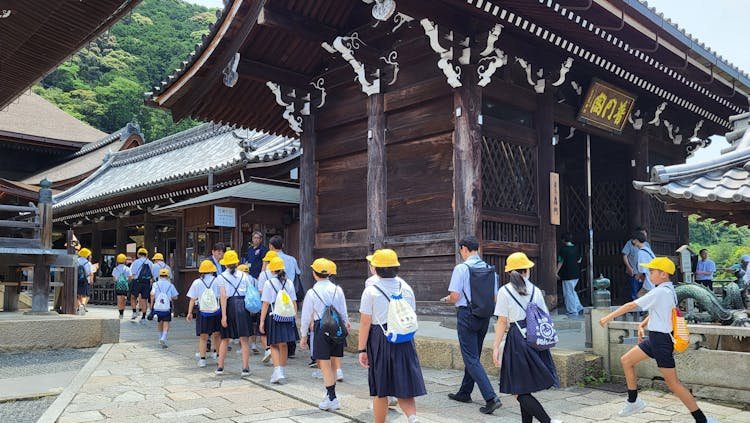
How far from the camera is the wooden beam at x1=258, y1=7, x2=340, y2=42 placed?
8742 millimetres

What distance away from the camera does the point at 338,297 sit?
6.27m

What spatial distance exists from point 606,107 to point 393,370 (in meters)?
8.04

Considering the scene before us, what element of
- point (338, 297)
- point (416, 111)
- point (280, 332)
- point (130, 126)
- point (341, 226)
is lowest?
point (280, 332)

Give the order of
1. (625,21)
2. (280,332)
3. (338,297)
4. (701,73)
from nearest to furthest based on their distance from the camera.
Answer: (338,297) < (280,332) < (625,21) < (701,73)

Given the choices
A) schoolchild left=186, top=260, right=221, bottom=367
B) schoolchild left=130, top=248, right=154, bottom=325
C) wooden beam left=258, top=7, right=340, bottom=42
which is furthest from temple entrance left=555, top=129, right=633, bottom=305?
schoolchild left=130, top=248, right=154, bottom=325

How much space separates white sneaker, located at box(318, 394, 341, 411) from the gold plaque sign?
708cm

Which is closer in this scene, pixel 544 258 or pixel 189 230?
pixel 544 258

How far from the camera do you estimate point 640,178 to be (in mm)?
11977

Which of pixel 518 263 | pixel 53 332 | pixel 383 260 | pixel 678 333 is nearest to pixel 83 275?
pixel 53 332

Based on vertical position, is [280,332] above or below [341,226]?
below

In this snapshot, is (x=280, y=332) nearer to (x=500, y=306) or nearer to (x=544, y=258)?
(x=500, y=306)

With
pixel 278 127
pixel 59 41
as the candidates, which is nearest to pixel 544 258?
pixel 278 127

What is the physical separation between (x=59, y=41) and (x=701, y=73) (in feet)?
36.2

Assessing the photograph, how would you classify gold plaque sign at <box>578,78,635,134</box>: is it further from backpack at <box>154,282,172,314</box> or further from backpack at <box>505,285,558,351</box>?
backpack at <box>154,282,172,314</box>
